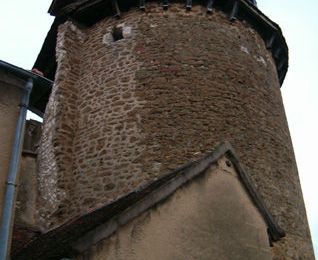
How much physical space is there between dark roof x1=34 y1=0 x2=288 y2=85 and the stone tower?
0.10ft

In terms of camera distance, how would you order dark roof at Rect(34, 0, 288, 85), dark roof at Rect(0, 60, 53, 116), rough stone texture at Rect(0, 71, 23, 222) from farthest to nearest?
dark roof at Rect(34, 0, 288, 85)
dark roof at Rect(0, 60, 53, 116)
rough stone texture at Rect(0, 71, 23, 222)

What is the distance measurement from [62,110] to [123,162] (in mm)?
1974

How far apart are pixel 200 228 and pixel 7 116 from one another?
8.48ft

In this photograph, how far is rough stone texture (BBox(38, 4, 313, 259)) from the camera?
8.12m

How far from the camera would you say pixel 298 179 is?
31.9 ft

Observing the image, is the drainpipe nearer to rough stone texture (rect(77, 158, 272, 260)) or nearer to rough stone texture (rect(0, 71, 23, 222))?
rough stone texture (rect(0, 71, 23, 222))

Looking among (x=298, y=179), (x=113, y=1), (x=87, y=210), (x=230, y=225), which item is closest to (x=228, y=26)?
(x=113, y=1)

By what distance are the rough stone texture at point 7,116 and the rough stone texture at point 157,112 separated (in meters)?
3.27

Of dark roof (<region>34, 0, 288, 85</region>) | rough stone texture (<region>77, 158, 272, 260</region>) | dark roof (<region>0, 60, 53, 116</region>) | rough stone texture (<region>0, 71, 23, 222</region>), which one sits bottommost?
rough stone texture (<region>77, 158, 272, 260</region>)

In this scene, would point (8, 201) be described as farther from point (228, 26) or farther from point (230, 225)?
point (228, 26)

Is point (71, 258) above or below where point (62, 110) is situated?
below

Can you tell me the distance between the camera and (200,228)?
193 inches

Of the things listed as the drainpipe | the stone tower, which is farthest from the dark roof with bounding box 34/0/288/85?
the drainpipe

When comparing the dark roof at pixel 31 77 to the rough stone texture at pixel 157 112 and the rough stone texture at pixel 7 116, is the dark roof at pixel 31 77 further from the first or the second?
the rough stone texture at pixel 157 112
